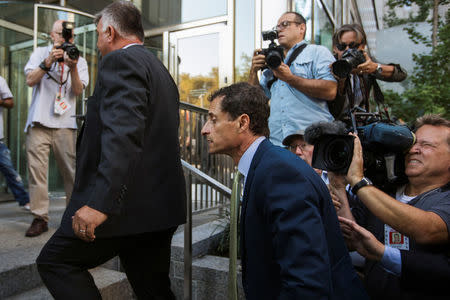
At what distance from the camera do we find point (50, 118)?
3256 mm

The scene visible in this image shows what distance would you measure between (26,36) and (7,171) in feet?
9.98

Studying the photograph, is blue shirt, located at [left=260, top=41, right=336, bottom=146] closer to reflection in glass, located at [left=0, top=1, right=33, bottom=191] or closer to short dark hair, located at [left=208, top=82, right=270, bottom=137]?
short dark hair, located at [left=208, top=82, right=270, bottom=137]

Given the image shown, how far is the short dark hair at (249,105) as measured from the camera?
1.70 metres

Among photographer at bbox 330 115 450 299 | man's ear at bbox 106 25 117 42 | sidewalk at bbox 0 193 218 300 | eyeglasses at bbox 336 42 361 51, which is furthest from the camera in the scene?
eyeglasses at bbox 336 42 361 51

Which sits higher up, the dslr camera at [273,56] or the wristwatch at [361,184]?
the dslr camera at [273,56]

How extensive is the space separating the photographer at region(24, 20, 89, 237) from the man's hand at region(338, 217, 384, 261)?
2.38m

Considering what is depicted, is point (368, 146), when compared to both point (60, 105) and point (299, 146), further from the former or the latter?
point (60, 105)

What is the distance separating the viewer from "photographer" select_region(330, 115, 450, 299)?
1.65 meters

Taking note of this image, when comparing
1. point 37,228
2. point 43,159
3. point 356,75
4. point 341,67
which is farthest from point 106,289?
point 356,75

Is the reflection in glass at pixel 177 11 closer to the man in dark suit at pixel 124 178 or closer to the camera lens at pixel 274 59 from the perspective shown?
the camera lens at pixel 274 59

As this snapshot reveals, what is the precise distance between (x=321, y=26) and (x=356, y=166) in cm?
738

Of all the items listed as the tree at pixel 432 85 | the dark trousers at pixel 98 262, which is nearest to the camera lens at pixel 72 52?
the dark trousers at pixel 98 262

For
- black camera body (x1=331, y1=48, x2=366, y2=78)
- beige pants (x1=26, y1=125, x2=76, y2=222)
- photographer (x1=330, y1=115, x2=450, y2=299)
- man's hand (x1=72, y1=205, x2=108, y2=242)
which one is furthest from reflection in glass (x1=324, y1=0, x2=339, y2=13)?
man's hand (x1=72, y1=205, x2=108, y2=242)

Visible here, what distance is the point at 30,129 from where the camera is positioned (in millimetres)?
3232
